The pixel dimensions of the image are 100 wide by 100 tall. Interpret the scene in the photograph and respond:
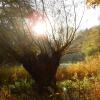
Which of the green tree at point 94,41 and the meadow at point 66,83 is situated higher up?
the green tree at point 94,41

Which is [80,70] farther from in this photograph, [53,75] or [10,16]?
[10,16]

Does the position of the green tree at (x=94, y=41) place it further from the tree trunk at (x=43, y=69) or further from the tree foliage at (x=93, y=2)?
the tree foliage at (x=93, y=2)

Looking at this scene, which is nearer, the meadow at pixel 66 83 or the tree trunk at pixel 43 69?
the meadow at pixel 66 83

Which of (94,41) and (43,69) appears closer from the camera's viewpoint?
(43,69)

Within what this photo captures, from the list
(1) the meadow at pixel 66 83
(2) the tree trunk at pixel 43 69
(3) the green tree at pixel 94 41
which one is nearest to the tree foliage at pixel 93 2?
(1) the meadow at pixel 66 83

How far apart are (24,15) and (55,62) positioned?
218 centimetres

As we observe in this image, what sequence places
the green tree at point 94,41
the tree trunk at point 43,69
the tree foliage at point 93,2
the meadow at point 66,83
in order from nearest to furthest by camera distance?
the meadow at point 66,83 → the tree foliage at point 93,2 → the tree trunk at point 43,69 → the green tree at point 94,41

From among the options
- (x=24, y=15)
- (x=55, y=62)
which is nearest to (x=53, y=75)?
(x=55, y=62)

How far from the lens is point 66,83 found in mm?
13914

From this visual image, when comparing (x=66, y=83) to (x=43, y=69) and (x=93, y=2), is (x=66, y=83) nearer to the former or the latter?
(x=43, y=69)

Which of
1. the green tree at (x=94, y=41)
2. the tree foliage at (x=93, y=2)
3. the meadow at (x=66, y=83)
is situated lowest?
the meadow at (x=66, y=83)

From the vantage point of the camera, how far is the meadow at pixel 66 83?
10300 mm

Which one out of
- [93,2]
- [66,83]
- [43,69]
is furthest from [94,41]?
[93,2]

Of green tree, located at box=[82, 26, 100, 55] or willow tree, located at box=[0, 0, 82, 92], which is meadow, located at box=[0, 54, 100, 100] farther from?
green tree, located at box=[82, 26, 100, 55]
